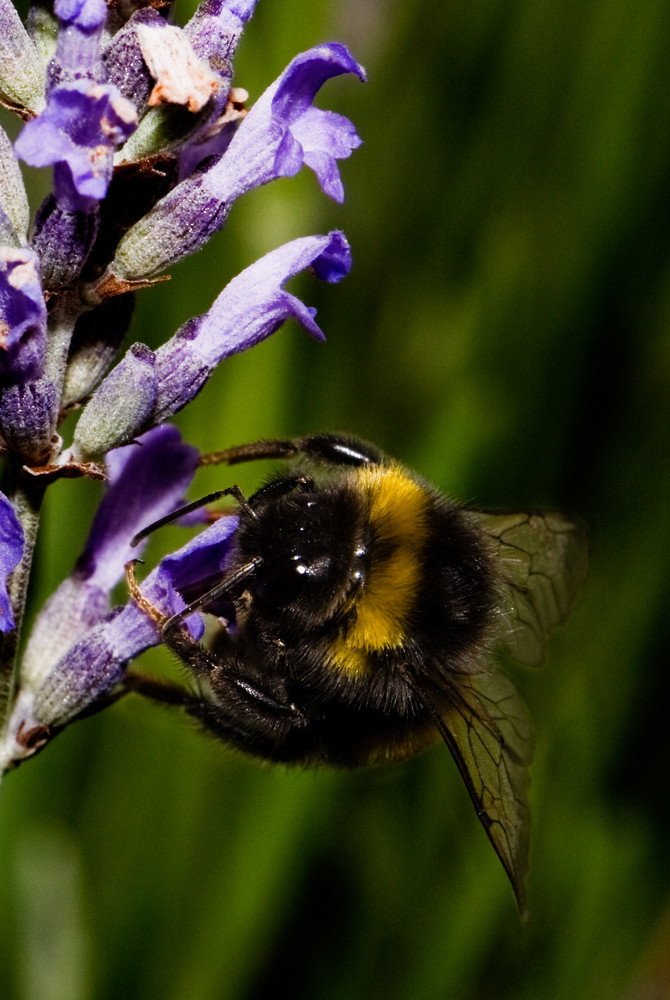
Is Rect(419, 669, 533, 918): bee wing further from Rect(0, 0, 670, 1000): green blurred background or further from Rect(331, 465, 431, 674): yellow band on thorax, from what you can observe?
Rect(0, 0, 670, 1000): green blurred background

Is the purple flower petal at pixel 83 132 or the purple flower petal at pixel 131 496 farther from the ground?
the purple flower petal at pixel 83 132

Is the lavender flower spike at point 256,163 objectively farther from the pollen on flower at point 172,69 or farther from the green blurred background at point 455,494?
the green blurred background at point 455,494

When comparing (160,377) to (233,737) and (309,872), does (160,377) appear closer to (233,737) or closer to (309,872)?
(233,737)

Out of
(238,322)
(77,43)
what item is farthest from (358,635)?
(77,43)

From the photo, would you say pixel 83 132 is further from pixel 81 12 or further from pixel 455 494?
pixel 455 494

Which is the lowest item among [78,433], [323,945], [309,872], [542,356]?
[323,945]

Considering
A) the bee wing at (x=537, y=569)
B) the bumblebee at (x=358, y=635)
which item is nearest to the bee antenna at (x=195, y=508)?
the bumblebee at (x=358, y=635)

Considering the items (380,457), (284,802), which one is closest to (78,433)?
(380,457)
